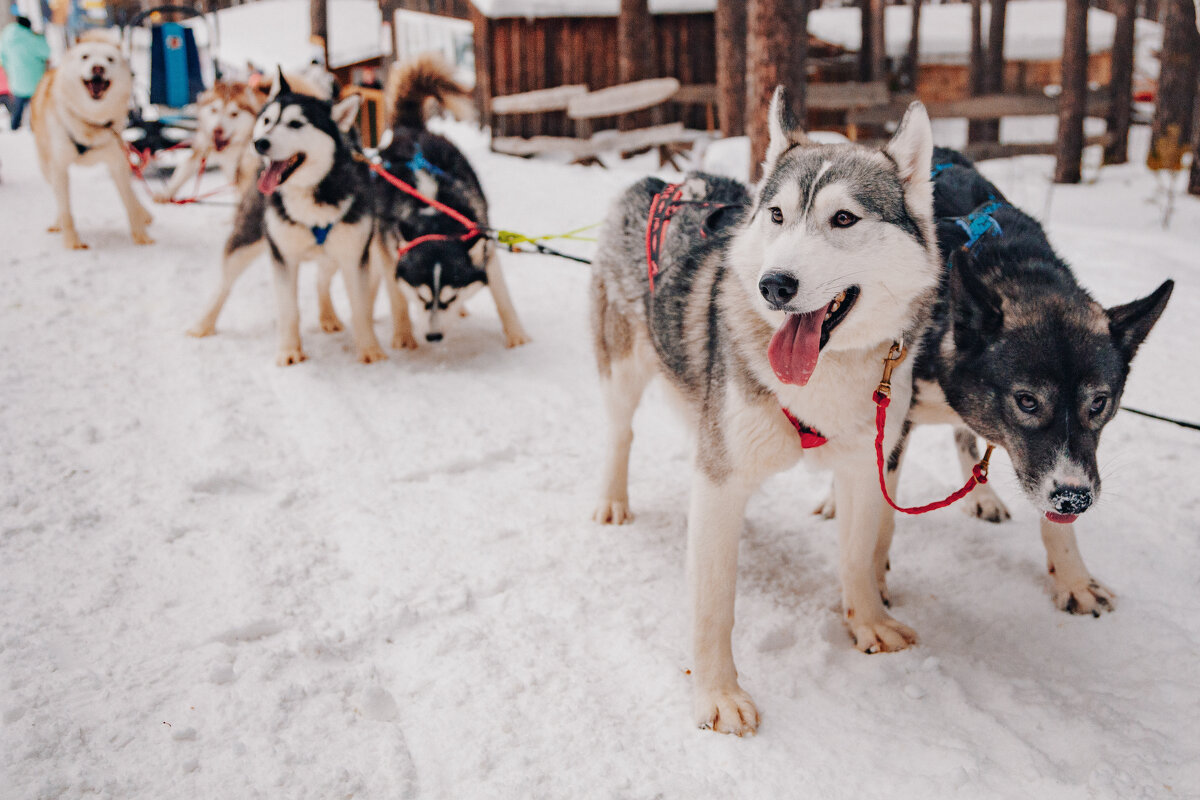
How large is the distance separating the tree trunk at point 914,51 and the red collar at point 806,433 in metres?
17.9

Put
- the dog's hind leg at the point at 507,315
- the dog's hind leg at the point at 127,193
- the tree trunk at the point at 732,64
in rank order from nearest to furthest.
Answer: 1. the dog's hind leg at the point at 507,315
2. the dog's hind leg at the point at 127,193
3. the tree trunk at the point at 732,64

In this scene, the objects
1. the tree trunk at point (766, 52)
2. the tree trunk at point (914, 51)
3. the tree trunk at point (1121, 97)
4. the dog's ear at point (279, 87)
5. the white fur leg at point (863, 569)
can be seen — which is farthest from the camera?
the tree trunk at point (914, 51)

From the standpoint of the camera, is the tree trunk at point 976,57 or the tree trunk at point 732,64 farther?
the tree trunk at point 976,57

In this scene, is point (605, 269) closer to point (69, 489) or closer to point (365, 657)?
point (365, 657)

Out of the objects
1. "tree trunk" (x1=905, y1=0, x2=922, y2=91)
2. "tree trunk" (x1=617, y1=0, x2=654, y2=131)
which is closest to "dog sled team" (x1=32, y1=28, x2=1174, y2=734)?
"tree trunk" (x1=617, y1=0, x2=654, y2=131)

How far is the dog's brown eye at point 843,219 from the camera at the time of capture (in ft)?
6.07

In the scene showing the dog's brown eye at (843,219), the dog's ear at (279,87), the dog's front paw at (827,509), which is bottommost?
the dog's front paw at (827,509)

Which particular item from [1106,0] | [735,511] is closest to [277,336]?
[735,511]

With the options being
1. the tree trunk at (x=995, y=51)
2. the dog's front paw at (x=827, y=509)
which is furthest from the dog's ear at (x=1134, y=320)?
the tree trunk at (x=995, y=51)

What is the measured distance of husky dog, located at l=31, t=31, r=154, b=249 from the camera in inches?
244

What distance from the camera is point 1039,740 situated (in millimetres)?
2004

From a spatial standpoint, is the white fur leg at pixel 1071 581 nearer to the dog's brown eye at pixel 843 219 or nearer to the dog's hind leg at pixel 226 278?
the dog's brown eye at pixel 843 219

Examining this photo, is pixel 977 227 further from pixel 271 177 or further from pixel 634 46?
pixel 634 46

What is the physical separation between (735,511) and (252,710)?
139cm
